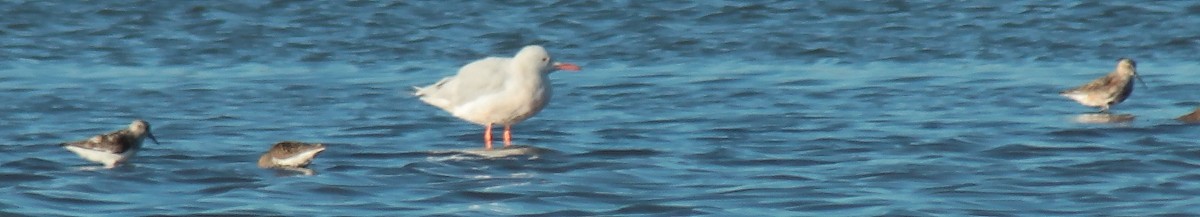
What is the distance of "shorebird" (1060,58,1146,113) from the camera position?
616 inches

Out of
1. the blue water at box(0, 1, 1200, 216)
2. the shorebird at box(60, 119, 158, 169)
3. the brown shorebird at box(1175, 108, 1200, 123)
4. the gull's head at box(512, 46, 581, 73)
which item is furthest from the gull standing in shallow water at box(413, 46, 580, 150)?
the brown shorebird at box(1175, 108, 1200, 123)

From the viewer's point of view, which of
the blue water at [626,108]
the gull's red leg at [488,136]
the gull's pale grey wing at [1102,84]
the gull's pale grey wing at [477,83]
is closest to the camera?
the blue water at [626,108]

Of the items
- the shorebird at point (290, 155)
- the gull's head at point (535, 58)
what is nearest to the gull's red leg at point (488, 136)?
the gull's head at point (535, 58)

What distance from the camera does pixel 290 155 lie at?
468 inches

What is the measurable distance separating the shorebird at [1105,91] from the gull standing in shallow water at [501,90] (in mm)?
3992

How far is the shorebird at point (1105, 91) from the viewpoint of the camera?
616 inches

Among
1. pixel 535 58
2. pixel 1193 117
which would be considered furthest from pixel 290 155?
pixel 1193 117

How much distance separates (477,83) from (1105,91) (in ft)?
15.4

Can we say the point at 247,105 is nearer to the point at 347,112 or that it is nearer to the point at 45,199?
the point at 347,112

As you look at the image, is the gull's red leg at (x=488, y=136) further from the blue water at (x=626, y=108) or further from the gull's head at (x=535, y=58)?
the gull's head at (x=535, y=58)

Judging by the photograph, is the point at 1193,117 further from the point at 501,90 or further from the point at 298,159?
the point at 298,159

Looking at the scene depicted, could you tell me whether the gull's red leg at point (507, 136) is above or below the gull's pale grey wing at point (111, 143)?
below

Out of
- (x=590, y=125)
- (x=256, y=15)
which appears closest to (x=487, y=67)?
(x=590, y=125)

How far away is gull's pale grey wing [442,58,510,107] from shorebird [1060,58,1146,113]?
4.31 meters
